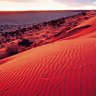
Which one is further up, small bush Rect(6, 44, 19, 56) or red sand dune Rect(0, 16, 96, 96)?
red sand dune Rect(0, 16, 96, 96)

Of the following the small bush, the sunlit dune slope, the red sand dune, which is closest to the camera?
the red sand dune

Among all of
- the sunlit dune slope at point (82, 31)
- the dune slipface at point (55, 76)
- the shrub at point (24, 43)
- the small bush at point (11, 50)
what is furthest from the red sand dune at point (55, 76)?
the shrub at point (24, 43)

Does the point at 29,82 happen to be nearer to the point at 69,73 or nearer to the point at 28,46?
the point at 69,73

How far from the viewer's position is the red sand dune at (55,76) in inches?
255

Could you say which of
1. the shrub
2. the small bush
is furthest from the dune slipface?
the shrub

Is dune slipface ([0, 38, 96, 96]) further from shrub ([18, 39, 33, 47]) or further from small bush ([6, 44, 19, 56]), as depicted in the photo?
shrub ([18, 39, 33, 47])

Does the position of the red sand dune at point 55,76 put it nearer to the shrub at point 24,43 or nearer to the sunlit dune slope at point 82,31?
the sunlit dune slope at point 82,31

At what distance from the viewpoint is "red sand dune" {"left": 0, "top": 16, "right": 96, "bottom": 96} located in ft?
21.2

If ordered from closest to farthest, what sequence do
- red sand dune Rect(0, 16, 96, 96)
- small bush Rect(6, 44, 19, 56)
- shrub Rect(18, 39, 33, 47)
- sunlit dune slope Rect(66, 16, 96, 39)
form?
1. red sand dune Rect(0, 16, 96, 96)
2. small bush Rect(6, 44, 19, 56)
3. sunlit dune slope Rect(66, 16, 96, 39)
4. shrub Rect(18, 39, 33, 47)

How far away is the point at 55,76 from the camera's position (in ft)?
24.6

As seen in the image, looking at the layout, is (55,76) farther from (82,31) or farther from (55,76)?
(82,31)

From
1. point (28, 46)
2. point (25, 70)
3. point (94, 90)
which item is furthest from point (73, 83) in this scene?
point (28, 46)

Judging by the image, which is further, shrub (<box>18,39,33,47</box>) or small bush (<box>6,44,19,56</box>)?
shrub (<box>18,39,33,47</box>)

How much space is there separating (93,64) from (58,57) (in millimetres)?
1994
